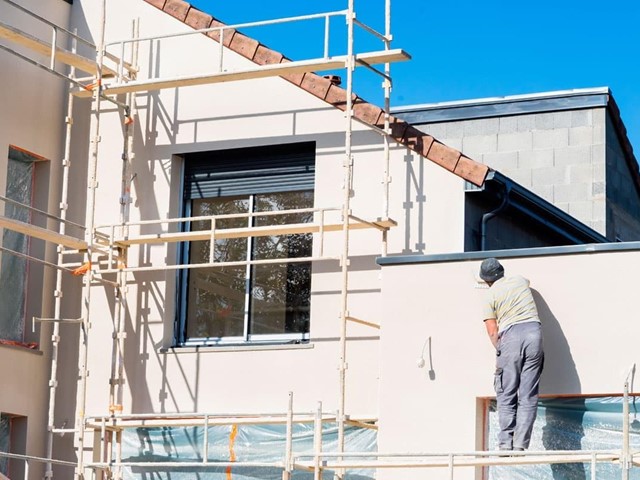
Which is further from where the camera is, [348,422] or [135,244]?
[135,244]

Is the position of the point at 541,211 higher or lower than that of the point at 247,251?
higher

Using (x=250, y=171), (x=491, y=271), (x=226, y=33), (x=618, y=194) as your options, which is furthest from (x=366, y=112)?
(x=618, y=194)

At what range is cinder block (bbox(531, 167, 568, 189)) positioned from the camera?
18.7 m

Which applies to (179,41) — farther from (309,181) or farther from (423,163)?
(423,163)

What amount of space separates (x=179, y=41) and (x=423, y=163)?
9.79 feet

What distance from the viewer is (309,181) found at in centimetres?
1388

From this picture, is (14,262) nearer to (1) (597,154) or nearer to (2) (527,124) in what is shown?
(2) (527,124)

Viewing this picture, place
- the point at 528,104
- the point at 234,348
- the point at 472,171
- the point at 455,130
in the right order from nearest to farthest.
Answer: the point at 472,171, the point at 234,348, the point at 528,104, the point at 455,130

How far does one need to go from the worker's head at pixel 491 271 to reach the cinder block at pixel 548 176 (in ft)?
25.7

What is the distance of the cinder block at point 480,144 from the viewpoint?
→ 18875 millimetres

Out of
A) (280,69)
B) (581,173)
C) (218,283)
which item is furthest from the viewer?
(581,173)

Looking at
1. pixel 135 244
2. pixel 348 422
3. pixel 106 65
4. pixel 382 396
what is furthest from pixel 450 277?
pixel 106 65

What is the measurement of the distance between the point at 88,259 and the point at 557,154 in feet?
24.6

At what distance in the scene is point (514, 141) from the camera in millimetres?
18812
